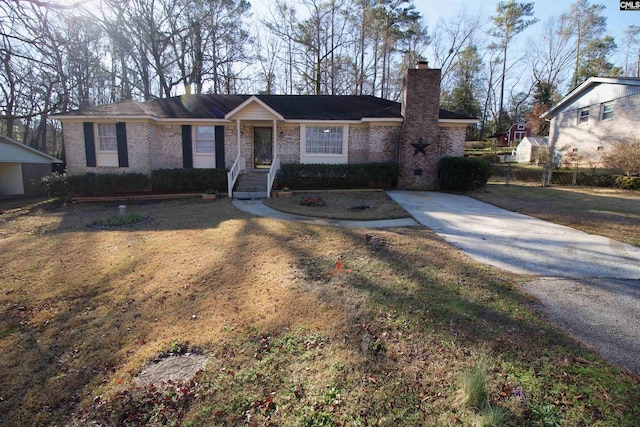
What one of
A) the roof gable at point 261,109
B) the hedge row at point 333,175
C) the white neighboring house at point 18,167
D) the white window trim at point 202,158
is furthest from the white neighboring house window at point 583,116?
the white neighboring house at point 18,167

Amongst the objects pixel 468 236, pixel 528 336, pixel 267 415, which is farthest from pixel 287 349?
pixel 468 236

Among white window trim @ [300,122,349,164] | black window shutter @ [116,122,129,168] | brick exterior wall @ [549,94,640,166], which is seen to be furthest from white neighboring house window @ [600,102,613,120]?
black window shutter @ [116,122,129,168]

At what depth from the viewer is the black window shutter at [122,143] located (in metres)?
14.4

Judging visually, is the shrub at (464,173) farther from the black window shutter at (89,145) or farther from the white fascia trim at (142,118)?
the black window shutter at (89,145)

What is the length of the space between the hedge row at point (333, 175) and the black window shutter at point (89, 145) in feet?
28.0

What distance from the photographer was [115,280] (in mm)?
5109

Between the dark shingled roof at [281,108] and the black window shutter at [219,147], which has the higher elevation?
the dark shingled roof at [281,108]

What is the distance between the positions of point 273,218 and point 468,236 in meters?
4.92

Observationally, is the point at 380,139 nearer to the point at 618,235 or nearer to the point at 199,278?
the point at 618,235

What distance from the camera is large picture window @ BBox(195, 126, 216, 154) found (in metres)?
15.1

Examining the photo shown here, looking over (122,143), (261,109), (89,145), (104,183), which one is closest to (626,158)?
(261,109)

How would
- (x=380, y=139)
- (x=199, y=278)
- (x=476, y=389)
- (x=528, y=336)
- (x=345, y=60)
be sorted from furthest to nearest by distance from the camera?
1. (x=345, y=60)
2. (x=380, y=139)
3. (x=199, y=278)
4. (x=528, y=336)
5. (x=476, y=389)

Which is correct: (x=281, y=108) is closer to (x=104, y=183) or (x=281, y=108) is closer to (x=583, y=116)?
(x=104, y=183)

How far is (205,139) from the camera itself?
49.7 ft
